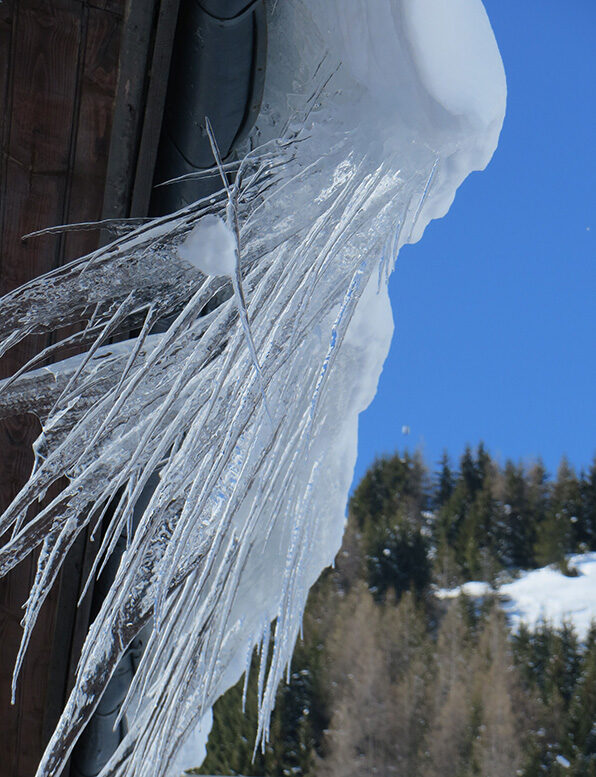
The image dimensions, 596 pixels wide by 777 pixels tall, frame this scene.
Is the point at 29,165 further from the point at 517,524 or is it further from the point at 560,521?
the point at 560,521

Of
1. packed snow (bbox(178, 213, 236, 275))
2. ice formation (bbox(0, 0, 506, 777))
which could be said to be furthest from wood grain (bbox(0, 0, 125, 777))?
packed snow (bbox(178, 213, 236, 275))

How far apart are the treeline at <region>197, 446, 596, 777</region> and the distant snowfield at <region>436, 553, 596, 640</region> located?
194 millimetres

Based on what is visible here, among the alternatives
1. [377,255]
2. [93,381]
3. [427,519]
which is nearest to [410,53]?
[377,255]

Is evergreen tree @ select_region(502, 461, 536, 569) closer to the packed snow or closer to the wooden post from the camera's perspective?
the wooden post

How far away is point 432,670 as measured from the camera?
353 inches

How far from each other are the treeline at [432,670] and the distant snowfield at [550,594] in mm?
194

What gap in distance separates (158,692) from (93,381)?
11.2 inches

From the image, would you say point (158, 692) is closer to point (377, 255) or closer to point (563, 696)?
point (377, 255)

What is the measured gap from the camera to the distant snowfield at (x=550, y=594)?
970 centimetres

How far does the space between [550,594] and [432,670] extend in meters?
2.23

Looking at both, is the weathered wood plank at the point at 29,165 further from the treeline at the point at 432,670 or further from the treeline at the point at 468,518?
the treeline at the point at 468,518

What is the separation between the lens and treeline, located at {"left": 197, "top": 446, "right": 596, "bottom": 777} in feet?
27.6

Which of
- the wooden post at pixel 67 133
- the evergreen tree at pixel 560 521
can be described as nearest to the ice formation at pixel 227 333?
the wooden post at pixel 67 133

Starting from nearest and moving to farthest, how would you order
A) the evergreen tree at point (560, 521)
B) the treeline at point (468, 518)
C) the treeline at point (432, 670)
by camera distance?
the treeline at point (432, 670)
the treeline at point (468, 518)
the evergreen tree at point (560, 521)
